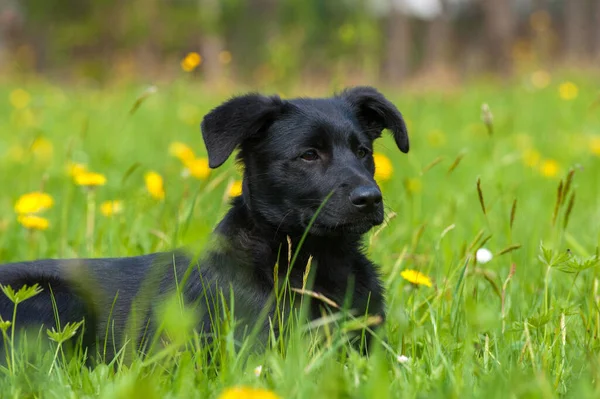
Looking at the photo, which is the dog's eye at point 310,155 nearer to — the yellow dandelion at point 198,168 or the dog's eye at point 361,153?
the dog's eye at point 361,153

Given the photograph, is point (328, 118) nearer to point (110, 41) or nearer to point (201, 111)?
point (201, 111)

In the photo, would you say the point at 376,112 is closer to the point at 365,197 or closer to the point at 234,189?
the point at 234,189

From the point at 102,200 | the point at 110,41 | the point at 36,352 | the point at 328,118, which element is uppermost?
the point at 328,118

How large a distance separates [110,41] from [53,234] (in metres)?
22.1

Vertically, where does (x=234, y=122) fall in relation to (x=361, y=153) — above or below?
above

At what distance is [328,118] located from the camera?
9.75 ft

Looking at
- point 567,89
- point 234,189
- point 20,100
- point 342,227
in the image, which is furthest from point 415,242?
point 20,100

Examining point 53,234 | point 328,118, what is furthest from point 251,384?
point 53,234

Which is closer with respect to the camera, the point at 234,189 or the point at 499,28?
the point at 234,189

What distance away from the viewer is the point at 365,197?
8.50 feet

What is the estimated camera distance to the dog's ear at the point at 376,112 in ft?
10.3

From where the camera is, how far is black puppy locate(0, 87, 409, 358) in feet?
8.71

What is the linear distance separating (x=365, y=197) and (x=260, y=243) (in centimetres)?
45

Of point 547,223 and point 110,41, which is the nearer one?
point 547,223
